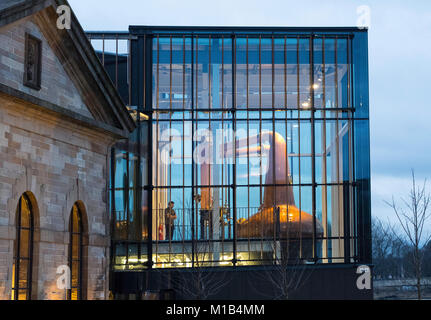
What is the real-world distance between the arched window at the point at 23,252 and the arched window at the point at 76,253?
209 centimetres

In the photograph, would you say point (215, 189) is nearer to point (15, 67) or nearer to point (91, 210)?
point (91, 210)

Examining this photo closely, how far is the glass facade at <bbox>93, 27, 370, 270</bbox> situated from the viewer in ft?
102

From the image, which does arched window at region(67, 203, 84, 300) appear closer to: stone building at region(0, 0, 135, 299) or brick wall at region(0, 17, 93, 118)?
stone building at region(0, 0, 135, 299)

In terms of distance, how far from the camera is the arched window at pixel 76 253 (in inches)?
888

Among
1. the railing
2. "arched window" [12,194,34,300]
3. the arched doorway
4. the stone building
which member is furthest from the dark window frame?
the railing

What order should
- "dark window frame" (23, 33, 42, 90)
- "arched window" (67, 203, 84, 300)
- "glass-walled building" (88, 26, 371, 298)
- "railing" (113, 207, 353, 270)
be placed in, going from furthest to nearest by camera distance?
1. "glass-walled building" (88, 26, 371, 298)
2. "railing" (113, 207, 353, 270)
3. "arched window" (67, 203, 84, 300)
4. "dark window frame" (23, 33, 42, 90)

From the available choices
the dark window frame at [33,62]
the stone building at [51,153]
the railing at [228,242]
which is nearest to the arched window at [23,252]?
the stone building at [51,153]

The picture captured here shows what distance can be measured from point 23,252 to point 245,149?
13158mm

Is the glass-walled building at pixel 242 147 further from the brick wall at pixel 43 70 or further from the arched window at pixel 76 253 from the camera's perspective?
the brick wall at pixel 43 70

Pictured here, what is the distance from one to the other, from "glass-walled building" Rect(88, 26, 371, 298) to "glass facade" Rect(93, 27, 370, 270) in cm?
4

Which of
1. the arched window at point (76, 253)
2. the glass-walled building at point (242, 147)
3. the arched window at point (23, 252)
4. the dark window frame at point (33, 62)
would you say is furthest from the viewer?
the glass-walled building at point (242, 147)
